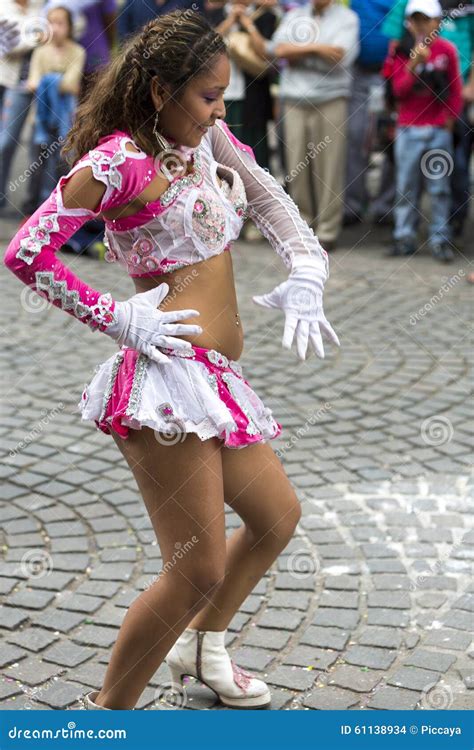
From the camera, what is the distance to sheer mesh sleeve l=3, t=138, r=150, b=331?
8.81 ft

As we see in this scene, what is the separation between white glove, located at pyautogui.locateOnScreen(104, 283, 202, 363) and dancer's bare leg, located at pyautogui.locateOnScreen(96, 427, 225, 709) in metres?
0.22

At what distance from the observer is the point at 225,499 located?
10.1 ft

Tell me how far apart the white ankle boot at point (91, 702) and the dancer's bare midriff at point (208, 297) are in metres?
0.99

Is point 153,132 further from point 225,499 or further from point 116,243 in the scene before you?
point 225,499

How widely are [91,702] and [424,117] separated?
21.5 ft

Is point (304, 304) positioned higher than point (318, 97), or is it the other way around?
point (304, 304)

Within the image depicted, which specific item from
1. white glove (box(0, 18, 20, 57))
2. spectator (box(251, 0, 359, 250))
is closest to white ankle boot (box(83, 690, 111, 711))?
spectator (box(251, 0, 359, 250))

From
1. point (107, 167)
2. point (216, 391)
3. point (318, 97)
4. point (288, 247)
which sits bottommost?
point (318, 97)

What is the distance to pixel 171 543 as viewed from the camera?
2.91 m

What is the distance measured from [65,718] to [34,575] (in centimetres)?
120

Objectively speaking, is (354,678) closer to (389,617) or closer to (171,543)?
(389,617)

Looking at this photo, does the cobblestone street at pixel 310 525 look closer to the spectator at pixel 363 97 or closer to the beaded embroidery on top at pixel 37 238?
the beaded embroidery on top at pixel 37 238

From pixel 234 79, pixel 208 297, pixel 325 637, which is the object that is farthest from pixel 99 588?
pixel 234 79

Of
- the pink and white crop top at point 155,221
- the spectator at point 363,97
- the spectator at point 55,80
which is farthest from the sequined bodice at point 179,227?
the spectator at point 363,97
